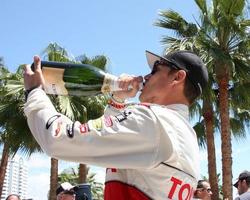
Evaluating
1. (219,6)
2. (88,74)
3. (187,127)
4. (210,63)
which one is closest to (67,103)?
(210,63)

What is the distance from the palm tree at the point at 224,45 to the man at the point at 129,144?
1156 cm

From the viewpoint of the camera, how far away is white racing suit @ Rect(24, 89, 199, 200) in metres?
1.73

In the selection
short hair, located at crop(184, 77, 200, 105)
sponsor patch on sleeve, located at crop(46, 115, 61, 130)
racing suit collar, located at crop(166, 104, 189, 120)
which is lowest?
sponsor patch on sleeve, located at crop(46, 115, 61, 130)

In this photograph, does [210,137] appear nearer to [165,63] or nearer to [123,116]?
[165,63]

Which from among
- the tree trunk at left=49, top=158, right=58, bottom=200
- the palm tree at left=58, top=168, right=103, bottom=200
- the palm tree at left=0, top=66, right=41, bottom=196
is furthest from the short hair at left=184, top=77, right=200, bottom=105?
the palm tree at left=58, top=168, right=103, bottom=200

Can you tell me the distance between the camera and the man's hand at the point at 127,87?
2422 millimetres

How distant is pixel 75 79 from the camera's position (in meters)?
2.68

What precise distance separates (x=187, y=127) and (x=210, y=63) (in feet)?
39.1

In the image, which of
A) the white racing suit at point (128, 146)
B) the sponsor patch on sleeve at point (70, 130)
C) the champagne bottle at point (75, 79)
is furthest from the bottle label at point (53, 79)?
the sponsor patch on sleeve at point (70, 130)

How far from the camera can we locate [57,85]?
7.93 feet

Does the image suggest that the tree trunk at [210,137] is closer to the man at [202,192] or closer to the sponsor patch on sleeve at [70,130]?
the man at [202,192]

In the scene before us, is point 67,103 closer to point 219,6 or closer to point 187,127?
point 219,6

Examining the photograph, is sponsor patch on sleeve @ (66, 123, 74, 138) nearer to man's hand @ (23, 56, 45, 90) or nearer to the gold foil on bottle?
man's hand @ (23, 56, 45, 90)

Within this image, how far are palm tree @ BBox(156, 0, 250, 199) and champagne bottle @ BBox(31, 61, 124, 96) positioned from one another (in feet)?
35.3
